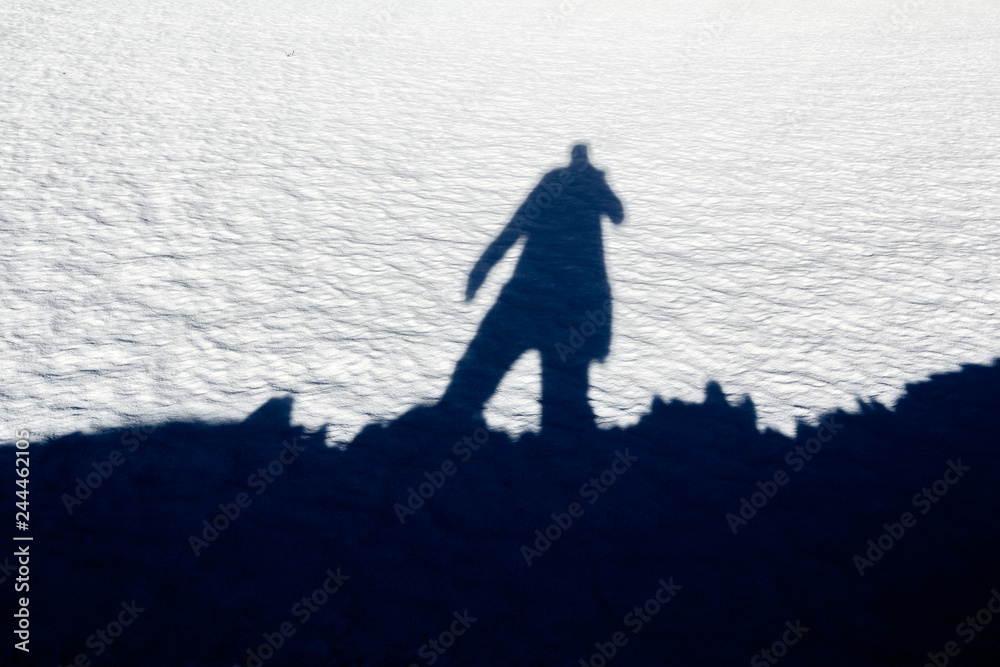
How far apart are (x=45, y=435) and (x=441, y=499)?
100.0 inches

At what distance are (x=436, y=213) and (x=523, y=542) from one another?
4.70 meters

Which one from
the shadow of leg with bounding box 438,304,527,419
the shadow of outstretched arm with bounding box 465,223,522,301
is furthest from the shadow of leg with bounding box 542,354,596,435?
the shadow of outstretched arm with bounding box 465,223,522,301

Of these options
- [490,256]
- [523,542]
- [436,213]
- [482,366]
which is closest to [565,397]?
[482,366]

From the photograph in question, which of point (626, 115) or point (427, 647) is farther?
point (626, 115)

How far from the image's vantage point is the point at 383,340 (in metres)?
5.66

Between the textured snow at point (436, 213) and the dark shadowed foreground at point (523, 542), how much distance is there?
34cm

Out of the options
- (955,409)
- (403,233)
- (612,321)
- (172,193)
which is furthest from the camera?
(172,193)

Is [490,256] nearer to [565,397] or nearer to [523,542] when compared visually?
[565,397]

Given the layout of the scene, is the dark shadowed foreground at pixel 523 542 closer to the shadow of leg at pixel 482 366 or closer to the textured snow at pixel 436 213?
the shadow of leg at pixel 482 366

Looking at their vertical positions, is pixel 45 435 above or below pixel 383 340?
below

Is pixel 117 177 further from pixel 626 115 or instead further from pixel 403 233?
pixel 626 115

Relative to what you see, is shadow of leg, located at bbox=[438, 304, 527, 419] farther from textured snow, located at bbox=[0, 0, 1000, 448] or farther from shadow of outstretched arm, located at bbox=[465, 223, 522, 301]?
shadow of outstretched arm, located at bbox=[465, 223, 522, 301]

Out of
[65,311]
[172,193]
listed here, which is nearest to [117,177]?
[172,193]

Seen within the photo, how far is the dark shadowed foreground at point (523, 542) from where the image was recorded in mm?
3430
